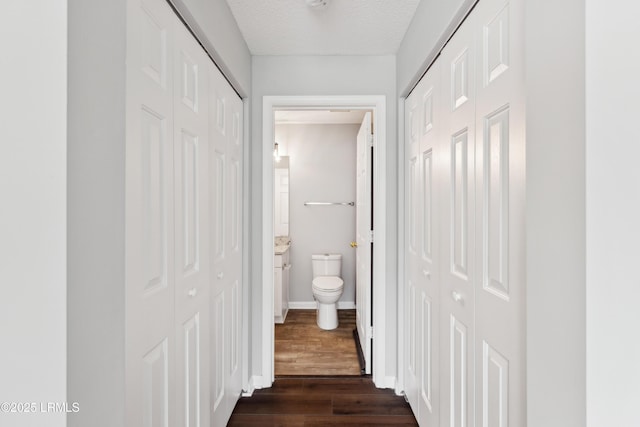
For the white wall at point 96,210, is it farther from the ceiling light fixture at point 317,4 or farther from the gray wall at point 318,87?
the gray wall at point 318,87

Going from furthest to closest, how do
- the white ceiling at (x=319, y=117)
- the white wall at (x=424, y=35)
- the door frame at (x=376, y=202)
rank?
1. the white ceiling at (x=319, y=117)
2. the door frame at (x=376, y=202)
3. the white wall at (x=424, y=35)

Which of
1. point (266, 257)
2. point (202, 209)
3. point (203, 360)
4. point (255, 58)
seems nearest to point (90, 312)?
point (202, 209)

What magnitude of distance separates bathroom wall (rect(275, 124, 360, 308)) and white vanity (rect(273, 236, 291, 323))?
0.55ft

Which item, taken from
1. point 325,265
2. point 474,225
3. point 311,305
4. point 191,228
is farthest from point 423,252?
point 311,305

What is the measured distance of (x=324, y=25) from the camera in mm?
2123

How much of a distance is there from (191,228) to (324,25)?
149 centimetres

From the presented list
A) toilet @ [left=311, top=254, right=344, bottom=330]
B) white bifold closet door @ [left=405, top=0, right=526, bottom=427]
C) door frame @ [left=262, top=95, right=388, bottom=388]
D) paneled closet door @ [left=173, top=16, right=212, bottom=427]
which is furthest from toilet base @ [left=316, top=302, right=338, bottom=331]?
paneled closet door @ [left=173, top=16, right=212, bottom=427]

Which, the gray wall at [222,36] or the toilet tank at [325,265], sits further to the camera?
the toilet tank at [325,265]

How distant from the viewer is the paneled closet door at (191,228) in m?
1.33

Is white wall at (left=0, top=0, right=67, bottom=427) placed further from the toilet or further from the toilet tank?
the toilet tank

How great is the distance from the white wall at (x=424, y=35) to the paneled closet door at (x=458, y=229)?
59 mm

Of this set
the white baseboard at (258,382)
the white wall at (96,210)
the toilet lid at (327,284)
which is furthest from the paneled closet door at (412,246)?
the white wall at (96,210)

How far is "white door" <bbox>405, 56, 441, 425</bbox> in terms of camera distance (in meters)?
1.74

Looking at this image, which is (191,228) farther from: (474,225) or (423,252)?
(423,252)
